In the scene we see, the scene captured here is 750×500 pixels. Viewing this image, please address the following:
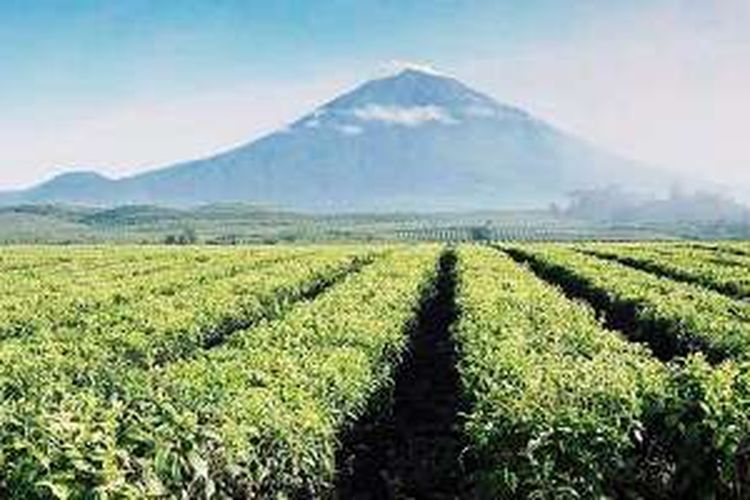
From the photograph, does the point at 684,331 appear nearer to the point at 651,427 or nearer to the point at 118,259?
the point at 651,427

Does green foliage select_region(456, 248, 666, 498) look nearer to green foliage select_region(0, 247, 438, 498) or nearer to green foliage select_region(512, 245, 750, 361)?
green foliage select_region(0, 247, 438, 498)

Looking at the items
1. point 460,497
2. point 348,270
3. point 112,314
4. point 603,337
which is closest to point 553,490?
point 460,497

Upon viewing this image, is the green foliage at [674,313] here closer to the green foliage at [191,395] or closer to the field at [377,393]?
the field at [377,393]

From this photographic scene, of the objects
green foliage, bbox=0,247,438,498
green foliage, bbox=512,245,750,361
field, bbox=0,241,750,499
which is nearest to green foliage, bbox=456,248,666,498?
field, bbox=0,241,750,499

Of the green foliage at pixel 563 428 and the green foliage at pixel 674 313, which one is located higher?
the green foliage at pixel 563 428

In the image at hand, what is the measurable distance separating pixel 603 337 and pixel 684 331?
6380 millimetres

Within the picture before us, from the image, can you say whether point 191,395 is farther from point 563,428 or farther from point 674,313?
point 674,313

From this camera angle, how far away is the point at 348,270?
69062 mm

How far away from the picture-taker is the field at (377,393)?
42.2ft

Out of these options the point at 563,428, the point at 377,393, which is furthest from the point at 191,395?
the point at 377,393

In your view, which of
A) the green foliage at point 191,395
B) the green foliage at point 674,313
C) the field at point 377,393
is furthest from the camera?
the green foliage at point 674,313

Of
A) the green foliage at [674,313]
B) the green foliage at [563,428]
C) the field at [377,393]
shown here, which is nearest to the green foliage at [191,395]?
the field at [377,393]

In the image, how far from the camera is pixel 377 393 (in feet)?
83.6

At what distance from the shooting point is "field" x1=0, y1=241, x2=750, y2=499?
506 inches
